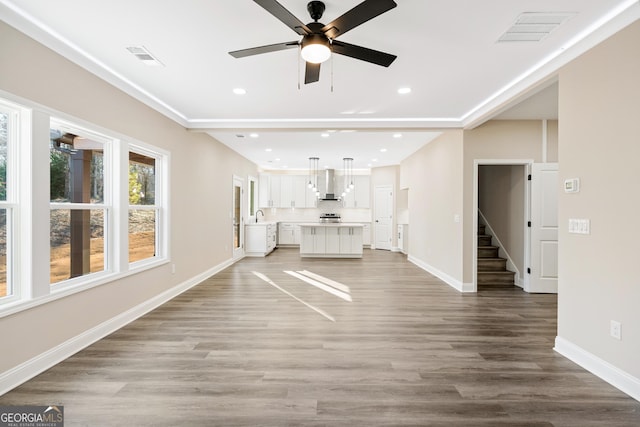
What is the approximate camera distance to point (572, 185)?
2.68 m

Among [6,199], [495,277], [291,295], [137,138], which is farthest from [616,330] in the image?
[137,138]

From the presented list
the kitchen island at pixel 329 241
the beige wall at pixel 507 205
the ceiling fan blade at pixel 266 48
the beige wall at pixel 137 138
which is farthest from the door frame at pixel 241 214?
the beige wall at pixel 507 205

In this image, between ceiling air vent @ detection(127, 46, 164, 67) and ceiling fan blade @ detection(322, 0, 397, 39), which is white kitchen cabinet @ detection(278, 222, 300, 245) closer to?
ceiling air vent @ detection(127, 46, 164, 67)

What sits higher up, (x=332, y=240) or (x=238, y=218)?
(x=238, y=218)

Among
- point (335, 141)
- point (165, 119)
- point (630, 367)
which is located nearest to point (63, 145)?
point (165, 119)

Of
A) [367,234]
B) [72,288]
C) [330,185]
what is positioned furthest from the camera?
[367,234]

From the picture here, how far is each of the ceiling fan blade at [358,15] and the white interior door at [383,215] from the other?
813cm

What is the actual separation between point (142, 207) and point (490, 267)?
5692 mm

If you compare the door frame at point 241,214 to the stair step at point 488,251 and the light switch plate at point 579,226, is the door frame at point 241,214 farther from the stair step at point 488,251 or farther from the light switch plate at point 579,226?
the light switch plate at point 579,226

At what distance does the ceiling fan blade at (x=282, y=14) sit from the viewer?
177 cm

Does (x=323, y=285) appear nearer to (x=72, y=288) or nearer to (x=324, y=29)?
(x=72, y=288)

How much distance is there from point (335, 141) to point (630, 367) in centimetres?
521

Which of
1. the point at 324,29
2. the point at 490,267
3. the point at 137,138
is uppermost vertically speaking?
the point at 324,29

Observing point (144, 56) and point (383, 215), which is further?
point (383, 215)
